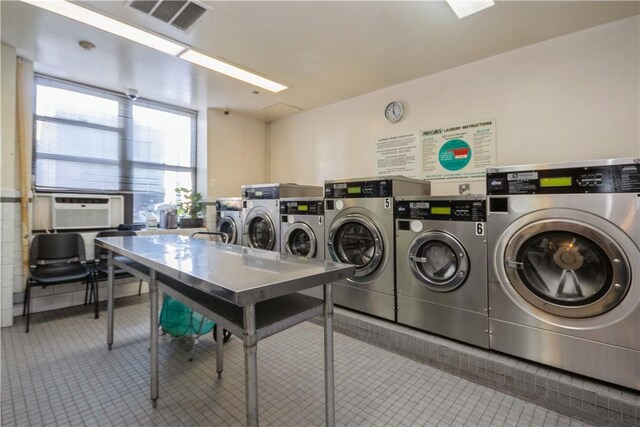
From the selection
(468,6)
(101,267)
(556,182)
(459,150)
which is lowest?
(101,267)

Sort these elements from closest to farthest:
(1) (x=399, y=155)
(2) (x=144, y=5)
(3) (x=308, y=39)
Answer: (2) (x=144, y=5) → (3) (x=308, y=39) → (1) (x=399, y=155)

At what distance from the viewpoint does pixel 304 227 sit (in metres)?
3.43

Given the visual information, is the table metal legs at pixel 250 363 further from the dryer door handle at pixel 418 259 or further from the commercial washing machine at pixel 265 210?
the commercial washing machine at pixel 265 210

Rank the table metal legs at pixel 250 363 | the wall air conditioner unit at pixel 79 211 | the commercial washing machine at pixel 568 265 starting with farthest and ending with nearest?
the wall air conditioner unit at pixel 79 211
the commercial washing machine at pixel 568 265
the table metal legs at pixel 250 363

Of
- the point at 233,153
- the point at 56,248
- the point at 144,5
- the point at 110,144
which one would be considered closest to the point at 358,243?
the point at 144,5

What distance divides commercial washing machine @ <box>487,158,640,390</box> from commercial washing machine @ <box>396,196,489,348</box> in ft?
0.29

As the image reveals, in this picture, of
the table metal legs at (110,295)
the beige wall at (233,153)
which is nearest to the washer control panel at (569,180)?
the table metal legs at (110,295)

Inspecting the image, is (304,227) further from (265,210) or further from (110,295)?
(110,295)

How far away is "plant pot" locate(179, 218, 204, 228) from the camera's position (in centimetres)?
443

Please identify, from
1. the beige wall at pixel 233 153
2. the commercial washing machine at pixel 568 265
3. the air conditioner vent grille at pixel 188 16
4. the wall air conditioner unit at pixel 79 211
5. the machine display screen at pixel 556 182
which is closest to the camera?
the commercial washing machine at pixel 568 265

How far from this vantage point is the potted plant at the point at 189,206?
14.8 feet

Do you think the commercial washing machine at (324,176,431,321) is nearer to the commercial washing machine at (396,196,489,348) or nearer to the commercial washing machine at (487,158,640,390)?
the commercial washing machine at (396,196,489,348)

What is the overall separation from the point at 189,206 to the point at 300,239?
6.74 ft

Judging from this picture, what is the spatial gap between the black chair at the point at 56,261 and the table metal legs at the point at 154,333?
1.95m
